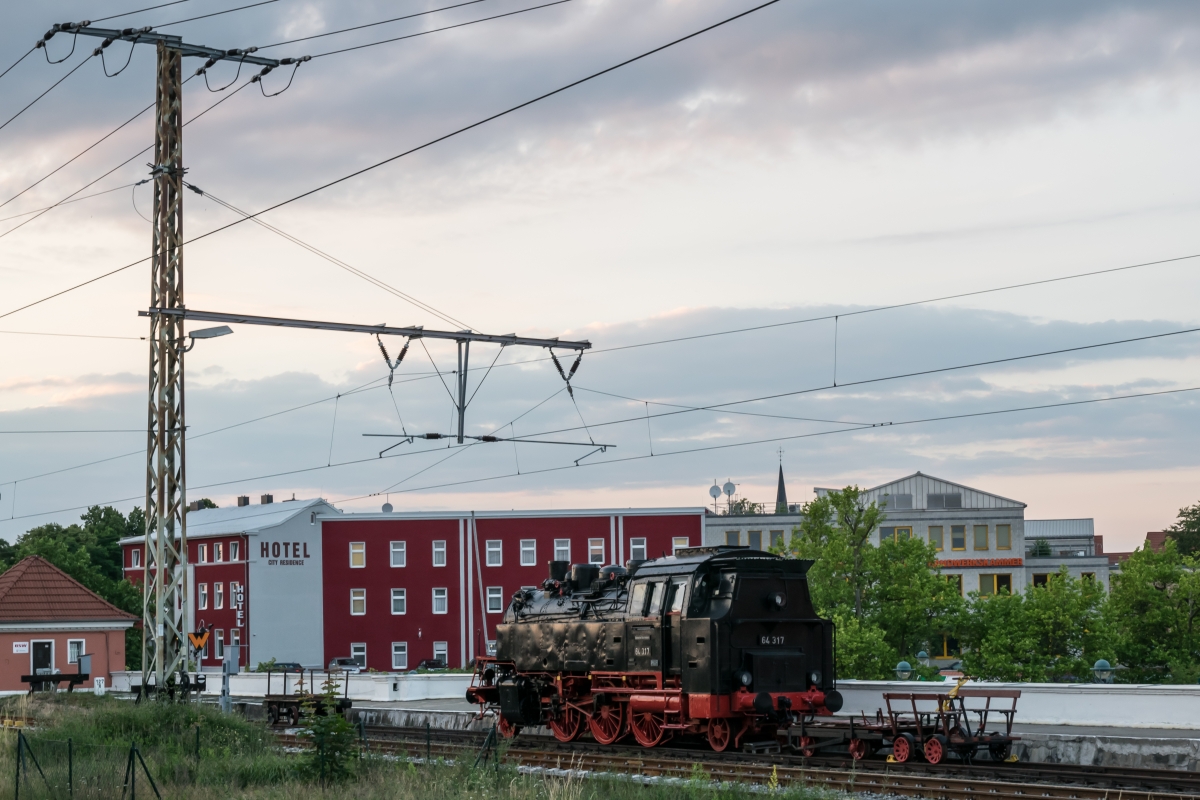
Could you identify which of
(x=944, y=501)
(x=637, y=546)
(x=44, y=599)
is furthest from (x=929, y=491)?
(x=44, y=599)

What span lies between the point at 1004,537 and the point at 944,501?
552cm

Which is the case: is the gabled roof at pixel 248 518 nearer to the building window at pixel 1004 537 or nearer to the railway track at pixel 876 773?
the building window at pixel 1004 537

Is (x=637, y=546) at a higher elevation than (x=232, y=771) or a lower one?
higher

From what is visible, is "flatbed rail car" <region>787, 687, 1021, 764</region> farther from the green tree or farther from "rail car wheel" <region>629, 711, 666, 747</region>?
the green tree

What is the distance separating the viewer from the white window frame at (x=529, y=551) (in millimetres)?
72938

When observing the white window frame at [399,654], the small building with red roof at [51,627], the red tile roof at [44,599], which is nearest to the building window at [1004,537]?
the white window frame at [399,654]

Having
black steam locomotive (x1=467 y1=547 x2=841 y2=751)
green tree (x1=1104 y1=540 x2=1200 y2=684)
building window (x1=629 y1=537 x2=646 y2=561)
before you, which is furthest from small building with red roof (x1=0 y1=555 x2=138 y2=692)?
green tree (x1=1104 y1=540 x2=1200 y2=684)

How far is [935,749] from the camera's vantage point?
59.6ft

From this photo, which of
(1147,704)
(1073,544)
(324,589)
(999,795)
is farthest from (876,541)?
(999,795)

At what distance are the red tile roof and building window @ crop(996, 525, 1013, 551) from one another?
52.9 meters

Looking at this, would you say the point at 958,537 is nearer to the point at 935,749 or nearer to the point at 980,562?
the point at 980,562

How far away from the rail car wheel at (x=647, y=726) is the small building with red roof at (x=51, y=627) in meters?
33.8

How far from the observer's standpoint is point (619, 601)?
2339cm

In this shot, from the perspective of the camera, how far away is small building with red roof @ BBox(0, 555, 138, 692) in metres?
48.2
